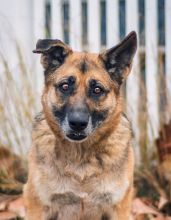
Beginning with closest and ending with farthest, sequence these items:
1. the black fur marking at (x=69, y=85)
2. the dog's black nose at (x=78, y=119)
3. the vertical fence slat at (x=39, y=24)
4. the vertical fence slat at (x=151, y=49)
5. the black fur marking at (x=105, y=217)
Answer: the dog's black nose at (x=78, y=119), the black fur marking at (x=69, y=85), the black fur marking at (x=105, y=217), the vertical fence slat at (x=151, y=49), the vertical fence slat at (x=39, y=24)

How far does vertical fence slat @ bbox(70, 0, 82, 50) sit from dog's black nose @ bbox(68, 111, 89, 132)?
2.91m

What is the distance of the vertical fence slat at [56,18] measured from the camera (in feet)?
25.3

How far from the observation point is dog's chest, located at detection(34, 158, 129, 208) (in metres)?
4.88

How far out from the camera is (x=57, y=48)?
4969 millimetres

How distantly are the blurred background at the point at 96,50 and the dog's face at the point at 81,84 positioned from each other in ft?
6.22

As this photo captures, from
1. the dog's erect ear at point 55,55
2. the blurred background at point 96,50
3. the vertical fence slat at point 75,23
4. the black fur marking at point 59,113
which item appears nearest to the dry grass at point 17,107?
the blurred background at point 96,50

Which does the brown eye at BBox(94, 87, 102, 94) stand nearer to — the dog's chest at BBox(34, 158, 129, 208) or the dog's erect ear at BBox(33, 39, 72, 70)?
the dog's erect ear at BBox(33, 39, 72, 70)

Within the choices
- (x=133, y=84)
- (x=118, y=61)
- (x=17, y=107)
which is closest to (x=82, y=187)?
(x=118, y=61)

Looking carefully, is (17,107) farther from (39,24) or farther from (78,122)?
(78,122)

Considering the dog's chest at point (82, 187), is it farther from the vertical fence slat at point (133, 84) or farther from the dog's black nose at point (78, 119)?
the vertical fence slat at point (133, 84)

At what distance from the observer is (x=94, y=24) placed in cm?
775

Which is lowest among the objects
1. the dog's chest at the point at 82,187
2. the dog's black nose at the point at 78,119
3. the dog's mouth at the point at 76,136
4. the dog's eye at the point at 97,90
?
the dog's chest at the point at 82,187

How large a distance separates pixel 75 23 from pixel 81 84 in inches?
118

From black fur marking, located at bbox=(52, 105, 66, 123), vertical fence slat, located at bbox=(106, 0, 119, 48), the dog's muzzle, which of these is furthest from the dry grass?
the dog's muzzle
